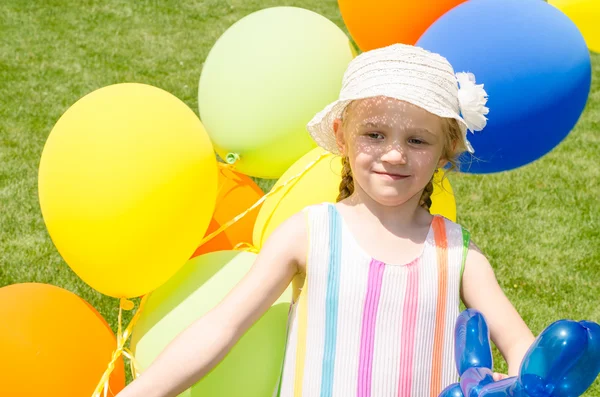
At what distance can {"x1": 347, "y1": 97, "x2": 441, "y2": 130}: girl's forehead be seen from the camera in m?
1.59

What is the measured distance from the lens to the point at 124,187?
175 centimetres

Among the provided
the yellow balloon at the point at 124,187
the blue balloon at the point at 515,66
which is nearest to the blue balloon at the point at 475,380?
the blue balloon at the point at 515,66

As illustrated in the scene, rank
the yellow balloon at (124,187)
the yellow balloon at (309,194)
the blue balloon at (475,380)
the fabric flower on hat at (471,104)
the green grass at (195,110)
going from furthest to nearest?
the green grass at (195,110), the yellow balloon at (309,194), the yellow balloon at (124,187), the fabric flower on hat at (471,104), the blue balloon at (475,380)

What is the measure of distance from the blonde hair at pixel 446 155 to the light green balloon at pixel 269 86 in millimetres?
315

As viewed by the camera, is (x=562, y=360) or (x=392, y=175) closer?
(x=562, y=360)

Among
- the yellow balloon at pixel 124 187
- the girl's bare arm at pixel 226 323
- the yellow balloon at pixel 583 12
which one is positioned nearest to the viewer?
the girl's bare arm at pixel 226 323

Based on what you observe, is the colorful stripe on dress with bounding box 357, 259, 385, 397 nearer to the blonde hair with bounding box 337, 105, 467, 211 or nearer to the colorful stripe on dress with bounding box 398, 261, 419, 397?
the colorful stripe on dress with bounding box 398, 261, 419, 397

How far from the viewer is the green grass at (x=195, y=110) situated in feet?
10.8

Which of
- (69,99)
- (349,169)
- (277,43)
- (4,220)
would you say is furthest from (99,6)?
(349,169)

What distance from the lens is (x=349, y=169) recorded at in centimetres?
185

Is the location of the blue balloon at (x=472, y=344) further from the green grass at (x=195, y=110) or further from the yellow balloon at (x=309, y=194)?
the green grass at (x=195, y=110)

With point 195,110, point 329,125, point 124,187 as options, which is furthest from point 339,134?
point 195,110

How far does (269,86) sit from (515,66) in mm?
639

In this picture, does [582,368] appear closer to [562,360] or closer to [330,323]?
[562,360]
